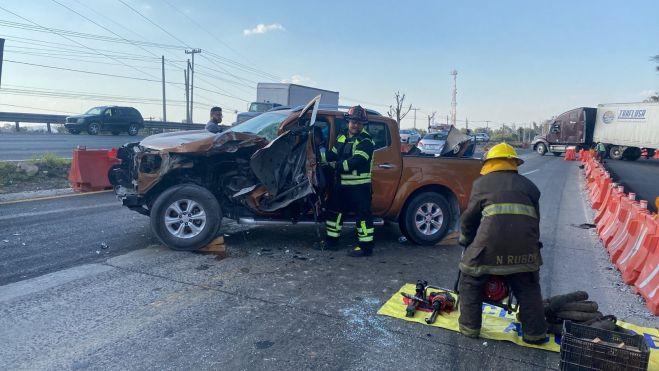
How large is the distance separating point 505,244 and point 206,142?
358 centimetres

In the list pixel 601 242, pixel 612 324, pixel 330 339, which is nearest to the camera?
pixel 612 324

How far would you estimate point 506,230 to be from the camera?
3596 mm

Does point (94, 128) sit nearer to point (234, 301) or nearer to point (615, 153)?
point (234, 301)

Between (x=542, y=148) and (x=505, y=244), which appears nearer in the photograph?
(x=505, y=244)

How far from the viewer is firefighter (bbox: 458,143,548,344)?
3.60 meters

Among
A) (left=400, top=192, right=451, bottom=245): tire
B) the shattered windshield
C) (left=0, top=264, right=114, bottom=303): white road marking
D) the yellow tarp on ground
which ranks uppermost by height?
the shattered windshield

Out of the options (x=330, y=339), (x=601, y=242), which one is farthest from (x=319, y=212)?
(x=601, y=242)

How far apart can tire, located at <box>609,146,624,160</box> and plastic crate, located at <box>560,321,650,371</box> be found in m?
28.9

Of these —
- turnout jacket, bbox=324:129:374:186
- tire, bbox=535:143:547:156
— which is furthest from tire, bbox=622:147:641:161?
turnout jacket, bbox=324:129:374:186

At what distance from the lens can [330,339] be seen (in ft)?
12.0

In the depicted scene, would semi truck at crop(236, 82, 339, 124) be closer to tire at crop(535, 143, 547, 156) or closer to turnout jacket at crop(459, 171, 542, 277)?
tire at crop(535, 143, 547, 156)

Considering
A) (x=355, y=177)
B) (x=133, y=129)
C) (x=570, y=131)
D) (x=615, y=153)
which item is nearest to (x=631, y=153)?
(x=615, y=153)

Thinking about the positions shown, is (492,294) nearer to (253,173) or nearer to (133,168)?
(253,173)

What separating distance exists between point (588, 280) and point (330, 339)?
344cm
